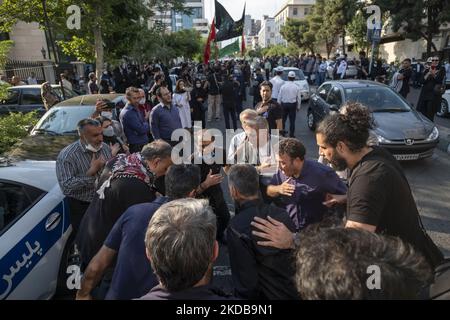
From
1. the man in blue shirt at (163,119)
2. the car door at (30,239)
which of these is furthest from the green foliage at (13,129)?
the car door at (30,239)

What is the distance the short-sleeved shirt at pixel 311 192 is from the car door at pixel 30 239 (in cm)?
208

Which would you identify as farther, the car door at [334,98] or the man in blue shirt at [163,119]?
the car door at [334,98]

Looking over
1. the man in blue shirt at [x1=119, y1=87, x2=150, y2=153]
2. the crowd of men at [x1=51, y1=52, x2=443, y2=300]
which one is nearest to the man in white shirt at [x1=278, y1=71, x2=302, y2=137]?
the man in blue shirt at [x1=119, y1=87, x2=150, y2=153]

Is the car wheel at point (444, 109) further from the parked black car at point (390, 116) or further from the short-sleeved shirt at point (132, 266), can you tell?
the short-sleeved shirt at point (132, 266)

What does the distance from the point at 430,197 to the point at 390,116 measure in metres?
2.27

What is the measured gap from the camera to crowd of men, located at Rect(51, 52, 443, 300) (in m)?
1.15

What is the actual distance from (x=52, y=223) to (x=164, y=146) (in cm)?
126

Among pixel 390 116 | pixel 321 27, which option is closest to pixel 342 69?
pixel 390 116

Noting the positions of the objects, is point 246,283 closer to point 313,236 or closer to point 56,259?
point 313,236

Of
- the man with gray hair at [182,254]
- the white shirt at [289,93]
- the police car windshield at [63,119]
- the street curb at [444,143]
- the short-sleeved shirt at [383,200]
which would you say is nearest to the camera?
the man with gray hair at [182,254]

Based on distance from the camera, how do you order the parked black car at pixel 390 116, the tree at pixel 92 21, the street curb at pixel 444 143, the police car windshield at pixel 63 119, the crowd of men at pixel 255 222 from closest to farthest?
the crowd of men at pixel 255 222
the police car windshield at pixel 63 119
the parked black car at pixel 390 116
the street curb at pixel 444 143
the tree at pixel 92 21

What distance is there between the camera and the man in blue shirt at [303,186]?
282cm
